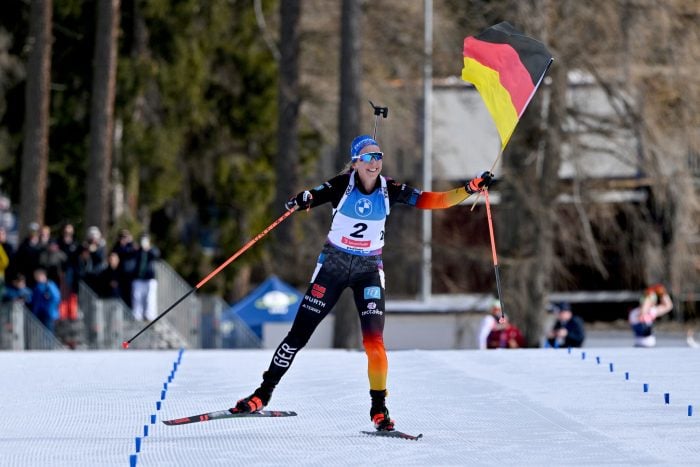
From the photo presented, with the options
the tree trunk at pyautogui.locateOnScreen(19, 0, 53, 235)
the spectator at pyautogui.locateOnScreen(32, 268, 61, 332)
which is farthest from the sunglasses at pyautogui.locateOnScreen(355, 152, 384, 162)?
the tree trunk at pyautogui.locateOnScreen(19, 0, 53, 235)

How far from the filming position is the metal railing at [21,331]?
766 inches

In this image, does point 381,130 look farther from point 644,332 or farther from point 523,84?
point 523,84

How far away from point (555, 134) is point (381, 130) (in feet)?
25.9

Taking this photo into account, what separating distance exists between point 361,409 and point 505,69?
2.57 meters

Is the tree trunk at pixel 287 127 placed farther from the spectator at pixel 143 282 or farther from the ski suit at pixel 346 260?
the ski suit at pixel 346 260

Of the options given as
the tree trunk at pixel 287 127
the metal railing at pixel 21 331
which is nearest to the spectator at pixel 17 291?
the metal railing at pixel 21 331

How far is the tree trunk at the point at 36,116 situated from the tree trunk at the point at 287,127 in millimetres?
5338

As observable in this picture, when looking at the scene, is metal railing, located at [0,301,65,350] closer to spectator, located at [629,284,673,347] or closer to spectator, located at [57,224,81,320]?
spectator, located at [57,224,81,320]

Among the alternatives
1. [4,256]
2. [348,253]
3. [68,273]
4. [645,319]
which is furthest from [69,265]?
[348,253]

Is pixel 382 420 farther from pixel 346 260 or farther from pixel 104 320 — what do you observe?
pixel 104 320

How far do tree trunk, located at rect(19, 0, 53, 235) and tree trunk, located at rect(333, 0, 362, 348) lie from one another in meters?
5.16

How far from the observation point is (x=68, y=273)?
68.7ft

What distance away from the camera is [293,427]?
8789 millimetres

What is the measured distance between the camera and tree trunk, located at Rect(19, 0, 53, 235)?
26.2m
